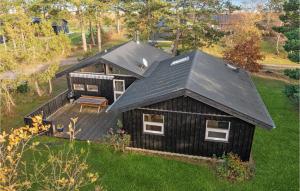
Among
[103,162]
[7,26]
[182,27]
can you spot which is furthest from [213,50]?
[103,162]

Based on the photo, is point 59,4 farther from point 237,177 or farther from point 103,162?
point 237,177

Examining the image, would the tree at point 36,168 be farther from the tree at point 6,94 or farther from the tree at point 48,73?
the tree at point 48,73

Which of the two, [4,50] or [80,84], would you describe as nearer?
[4,50]

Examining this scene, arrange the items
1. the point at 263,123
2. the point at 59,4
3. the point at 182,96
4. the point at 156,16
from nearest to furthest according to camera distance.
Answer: the point at 263,123 < the point at 182,96 < the point at 156,16 < the point at 59,4

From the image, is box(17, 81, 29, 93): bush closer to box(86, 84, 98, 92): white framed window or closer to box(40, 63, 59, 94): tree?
box(40, 63, 59, 94): tree

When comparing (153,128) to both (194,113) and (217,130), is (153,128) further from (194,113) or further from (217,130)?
(217,130)

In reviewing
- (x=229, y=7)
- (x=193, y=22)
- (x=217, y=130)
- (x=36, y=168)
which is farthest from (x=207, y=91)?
(x=229, y=7)
